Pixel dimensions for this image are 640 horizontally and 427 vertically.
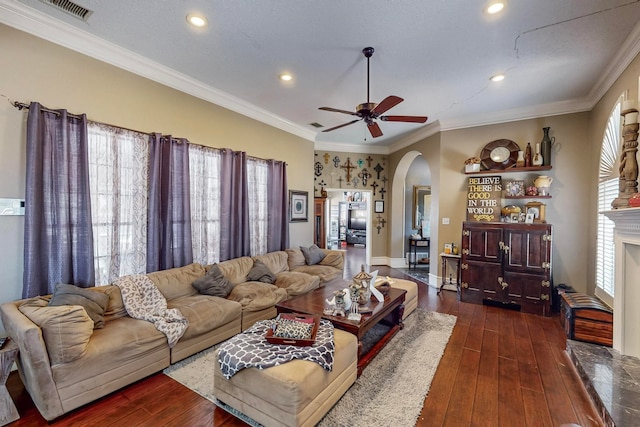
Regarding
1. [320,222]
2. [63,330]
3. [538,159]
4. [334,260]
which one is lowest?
[334,260]

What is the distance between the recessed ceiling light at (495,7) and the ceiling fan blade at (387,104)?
0.92 meters

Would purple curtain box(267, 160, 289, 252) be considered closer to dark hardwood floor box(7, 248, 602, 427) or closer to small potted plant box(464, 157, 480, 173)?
dark hardwood floor box(7, 248, 602, 427)

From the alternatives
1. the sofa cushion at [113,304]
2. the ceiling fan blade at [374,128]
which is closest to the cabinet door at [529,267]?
the ceiling fan blade at [374,128]

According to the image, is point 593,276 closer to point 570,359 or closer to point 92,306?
point 570,359

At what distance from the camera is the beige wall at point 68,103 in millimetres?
2357

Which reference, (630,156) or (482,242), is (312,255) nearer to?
(482,242)

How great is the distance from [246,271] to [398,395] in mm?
2526

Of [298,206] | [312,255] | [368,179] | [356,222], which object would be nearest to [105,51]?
[298,206]

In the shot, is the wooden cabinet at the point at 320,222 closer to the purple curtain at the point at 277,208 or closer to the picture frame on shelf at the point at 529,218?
the purple curtain at the point at 277,208

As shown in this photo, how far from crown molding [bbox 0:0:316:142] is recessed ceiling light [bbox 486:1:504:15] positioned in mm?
3238

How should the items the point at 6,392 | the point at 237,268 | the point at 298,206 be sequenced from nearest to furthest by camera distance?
the point at 6,392 → the point at 237,268 → the point at 298,206

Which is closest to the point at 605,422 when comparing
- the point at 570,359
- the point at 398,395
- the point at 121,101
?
the point at 570,359

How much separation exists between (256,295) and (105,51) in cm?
306

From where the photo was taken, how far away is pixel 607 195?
3.46 metres
